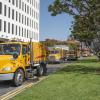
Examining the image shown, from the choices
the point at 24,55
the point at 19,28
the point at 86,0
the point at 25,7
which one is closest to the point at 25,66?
the point at 24,55

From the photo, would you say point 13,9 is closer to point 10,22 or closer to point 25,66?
point 10,22

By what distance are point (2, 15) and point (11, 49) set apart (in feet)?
166

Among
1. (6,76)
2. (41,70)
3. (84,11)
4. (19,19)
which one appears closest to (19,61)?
(6,76)

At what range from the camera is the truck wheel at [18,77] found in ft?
61.0

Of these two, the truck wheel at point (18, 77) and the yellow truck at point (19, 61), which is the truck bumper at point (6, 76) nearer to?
the yellow truck at point (19, 61)

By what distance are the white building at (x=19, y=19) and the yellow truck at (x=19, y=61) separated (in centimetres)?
4623

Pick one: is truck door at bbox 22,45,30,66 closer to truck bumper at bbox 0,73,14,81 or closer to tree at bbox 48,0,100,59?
truck bumper at bbox 0,73,14,81

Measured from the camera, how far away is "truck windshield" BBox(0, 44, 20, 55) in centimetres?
1967

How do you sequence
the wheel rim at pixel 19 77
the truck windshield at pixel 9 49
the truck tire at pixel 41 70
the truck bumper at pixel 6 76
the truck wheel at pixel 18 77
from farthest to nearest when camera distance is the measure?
the truck tire at pixel 41 70
the truck windshield at pixel 9 49
the wheel rim at pixel 19 77
the truck wheel at pixel 18 77
the truck bumper at pixel 6 76

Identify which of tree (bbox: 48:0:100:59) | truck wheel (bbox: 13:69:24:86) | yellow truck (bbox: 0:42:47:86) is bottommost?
truck wheel (bbox: 13:69:24:86)

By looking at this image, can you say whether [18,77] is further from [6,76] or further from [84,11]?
[84,11]

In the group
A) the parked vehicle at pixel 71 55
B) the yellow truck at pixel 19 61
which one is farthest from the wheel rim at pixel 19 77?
the parked vehicle at pixel 71 55

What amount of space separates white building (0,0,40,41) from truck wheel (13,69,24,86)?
49.9 m

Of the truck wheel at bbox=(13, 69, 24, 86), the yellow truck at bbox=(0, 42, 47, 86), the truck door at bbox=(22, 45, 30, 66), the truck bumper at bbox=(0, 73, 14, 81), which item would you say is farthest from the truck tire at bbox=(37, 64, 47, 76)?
the truck bumper at bbox=(0, 73, 14, 81)
